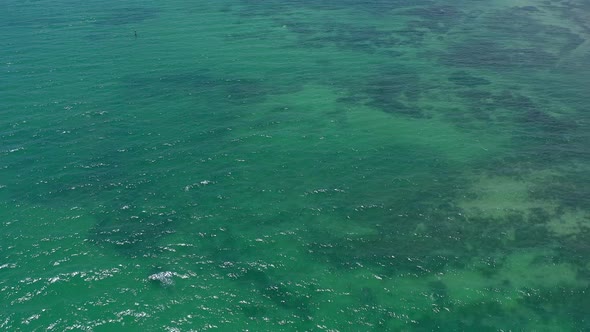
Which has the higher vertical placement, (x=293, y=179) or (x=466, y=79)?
(x=466, y=79)

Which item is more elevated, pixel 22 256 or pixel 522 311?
pixel 22 256

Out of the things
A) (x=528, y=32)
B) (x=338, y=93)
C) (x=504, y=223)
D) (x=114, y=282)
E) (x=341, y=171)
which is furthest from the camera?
(x=528, y=32)

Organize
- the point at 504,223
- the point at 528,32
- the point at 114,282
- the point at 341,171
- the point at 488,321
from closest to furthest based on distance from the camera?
1. the point at 488,321
2. the point at 114,282
3. the point at 504,223
4. the point at 341,171
5. the point at 528,32

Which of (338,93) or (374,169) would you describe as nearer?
(374,169)

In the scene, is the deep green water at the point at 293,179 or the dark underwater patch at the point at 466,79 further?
the dark underwater patch at the point at 466,79

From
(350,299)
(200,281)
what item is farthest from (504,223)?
(200,281)

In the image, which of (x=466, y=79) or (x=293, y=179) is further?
(x=466, y=79)

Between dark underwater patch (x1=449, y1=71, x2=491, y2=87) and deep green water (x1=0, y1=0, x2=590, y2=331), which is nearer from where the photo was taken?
deep green water (x1=0, y1=0, x2=590, y2=331)

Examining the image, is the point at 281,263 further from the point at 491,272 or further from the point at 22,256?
the point at 22,256
